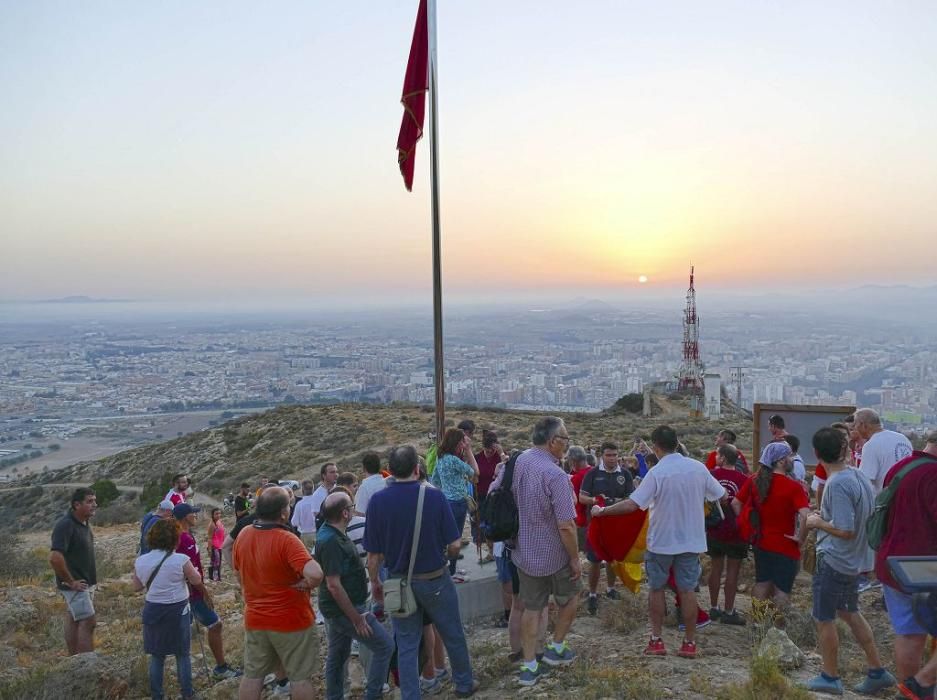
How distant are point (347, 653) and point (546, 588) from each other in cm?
148

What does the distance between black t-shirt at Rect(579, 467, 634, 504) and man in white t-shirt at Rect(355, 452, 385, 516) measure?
1915 millimetres

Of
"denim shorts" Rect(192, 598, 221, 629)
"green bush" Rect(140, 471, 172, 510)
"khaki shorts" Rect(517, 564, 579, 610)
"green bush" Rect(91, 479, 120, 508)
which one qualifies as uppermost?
"khaki shorts" Rect(517, 564, 579, 610)

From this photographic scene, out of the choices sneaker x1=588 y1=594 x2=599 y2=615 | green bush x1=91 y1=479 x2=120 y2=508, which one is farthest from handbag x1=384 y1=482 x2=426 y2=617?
green bush x1=91 y1=479 x2=120 y2=508

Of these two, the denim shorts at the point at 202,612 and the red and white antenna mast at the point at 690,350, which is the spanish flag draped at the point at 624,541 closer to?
the denim shorts at the point at 202,612

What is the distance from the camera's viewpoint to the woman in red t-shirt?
5617 millimetres

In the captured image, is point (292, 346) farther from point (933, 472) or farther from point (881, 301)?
point (933, 472)

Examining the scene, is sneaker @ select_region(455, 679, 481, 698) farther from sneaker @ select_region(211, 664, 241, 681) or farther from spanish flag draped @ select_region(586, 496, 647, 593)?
sneaker @ select_region(211, 664, 241, 681)

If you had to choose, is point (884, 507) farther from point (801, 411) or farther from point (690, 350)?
point (690, 350)

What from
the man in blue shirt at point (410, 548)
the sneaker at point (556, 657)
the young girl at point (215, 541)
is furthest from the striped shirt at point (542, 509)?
the young girl at point (215, 541)

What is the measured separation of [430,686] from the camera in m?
5.20

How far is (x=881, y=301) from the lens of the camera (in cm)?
8444

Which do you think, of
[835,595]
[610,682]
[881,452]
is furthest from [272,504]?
[881,452]

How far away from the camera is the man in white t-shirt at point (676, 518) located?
16.6 feet

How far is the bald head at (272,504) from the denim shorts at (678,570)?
2761 mm
